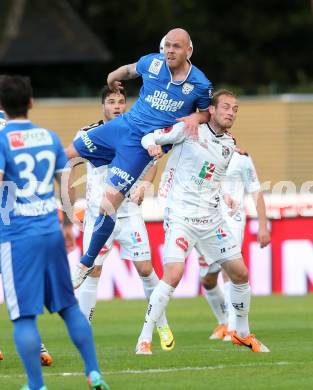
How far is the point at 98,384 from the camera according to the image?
880cm

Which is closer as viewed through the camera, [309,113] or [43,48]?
[309,113]

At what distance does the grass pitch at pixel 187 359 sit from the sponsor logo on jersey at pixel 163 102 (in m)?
2.32

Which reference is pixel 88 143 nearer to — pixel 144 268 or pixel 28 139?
pixel 144 268

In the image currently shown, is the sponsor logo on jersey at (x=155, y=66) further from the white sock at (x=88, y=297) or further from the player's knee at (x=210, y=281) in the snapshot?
the player's knee at (x=210, y=281)

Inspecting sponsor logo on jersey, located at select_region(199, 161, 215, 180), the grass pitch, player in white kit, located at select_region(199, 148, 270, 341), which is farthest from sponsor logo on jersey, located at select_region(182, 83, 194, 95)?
the grass pitch

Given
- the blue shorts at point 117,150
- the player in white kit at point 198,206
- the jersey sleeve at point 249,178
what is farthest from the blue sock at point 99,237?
the jersey sleeve at point 249,178

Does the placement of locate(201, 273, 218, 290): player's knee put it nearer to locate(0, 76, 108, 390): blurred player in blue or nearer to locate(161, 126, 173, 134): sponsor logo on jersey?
locate(161, 126, 173, 134): sponsor logo on jersey

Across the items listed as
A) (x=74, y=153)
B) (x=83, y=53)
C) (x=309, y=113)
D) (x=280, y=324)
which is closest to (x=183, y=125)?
(x=74, y=153)

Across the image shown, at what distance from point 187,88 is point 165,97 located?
23 centimetres

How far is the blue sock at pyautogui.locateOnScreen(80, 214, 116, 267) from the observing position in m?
12.2

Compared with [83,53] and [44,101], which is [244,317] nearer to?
[44,101]

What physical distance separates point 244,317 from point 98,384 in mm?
3292

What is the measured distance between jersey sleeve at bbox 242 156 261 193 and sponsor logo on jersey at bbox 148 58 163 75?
175 centimetres

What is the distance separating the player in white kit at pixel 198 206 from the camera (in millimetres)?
11508
